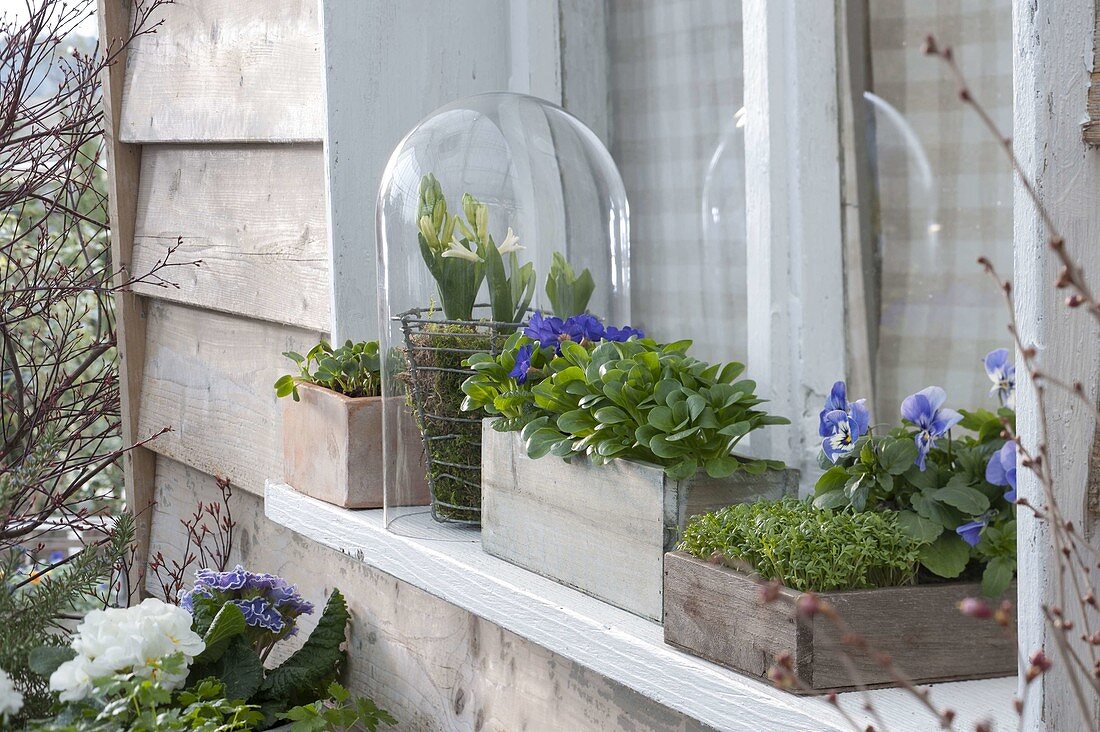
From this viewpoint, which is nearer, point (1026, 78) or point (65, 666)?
point (1026, 78)

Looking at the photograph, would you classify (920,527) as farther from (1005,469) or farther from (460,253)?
(460,253)

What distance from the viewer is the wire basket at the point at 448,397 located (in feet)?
4.10

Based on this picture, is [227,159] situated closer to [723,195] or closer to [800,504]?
[723,195]

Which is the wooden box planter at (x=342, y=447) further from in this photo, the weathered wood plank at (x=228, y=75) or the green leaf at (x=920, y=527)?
the green leaf at (x=920, y=527)

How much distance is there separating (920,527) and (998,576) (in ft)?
0.22

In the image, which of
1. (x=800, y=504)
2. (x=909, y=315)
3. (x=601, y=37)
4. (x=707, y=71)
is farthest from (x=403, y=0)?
(x=800, y=504)

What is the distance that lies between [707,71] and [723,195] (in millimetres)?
161

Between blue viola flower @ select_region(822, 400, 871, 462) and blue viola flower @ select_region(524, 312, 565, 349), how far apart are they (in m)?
0.31

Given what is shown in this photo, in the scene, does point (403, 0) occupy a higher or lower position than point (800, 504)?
higher

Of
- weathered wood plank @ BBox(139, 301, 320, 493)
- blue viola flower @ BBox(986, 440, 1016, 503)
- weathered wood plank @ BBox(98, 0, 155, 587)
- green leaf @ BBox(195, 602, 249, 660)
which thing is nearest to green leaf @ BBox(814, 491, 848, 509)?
blue viola flower @ BBox(986, 440, 1016, 503)

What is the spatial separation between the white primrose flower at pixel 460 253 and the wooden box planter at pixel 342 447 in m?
0.20

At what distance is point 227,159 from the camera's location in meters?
1.86

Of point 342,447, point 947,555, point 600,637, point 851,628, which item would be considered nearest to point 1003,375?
point 947,555

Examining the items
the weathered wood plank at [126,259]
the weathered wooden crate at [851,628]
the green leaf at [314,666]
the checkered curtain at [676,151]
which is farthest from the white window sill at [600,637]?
the weathered wood plank at [126,259]
